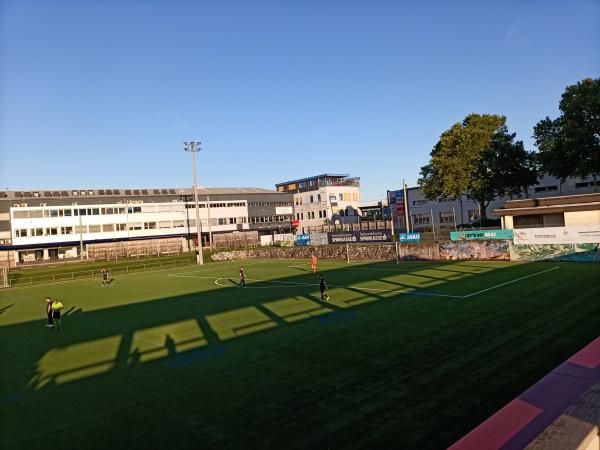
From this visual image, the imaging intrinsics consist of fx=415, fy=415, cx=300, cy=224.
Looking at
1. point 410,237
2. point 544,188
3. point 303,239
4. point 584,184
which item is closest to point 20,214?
point 303,239

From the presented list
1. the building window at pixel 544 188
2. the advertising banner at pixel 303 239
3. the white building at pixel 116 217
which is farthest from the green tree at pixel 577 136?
the white building at pixel 116 217

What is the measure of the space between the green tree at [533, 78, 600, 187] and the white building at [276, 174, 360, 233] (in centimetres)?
4930

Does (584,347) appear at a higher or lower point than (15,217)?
lower

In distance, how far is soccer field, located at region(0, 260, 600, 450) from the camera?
9.70 metres

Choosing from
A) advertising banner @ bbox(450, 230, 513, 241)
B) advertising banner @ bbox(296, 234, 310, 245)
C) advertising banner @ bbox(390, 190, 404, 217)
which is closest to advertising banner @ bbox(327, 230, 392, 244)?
advertising banner @ bbox(296, 234, 310, 245)

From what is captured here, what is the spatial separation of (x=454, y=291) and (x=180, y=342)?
15900mm

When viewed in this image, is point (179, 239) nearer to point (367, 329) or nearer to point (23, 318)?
point (23, 318)

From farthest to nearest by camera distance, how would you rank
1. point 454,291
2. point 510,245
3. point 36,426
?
point 510,245 → point 454,291 → point 36,426

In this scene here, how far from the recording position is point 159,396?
12148mm

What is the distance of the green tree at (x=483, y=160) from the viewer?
2237 inches

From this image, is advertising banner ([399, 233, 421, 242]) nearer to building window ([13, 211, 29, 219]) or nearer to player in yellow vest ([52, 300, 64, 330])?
player in yellow vest ([52, 300, 64, 330])

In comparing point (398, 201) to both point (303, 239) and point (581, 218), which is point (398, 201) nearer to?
point (303, 239)

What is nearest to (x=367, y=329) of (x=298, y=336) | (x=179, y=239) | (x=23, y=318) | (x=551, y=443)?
(x=298, y=336)

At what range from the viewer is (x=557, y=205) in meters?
44.7
